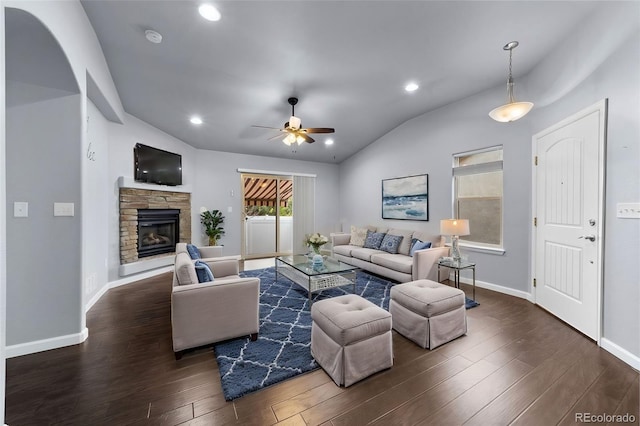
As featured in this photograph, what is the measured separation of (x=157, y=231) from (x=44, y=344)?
2700 mm

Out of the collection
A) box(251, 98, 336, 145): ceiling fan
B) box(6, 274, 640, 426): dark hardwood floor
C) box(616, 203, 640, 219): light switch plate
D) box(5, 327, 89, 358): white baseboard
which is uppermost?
box(251, 98, 336, 145): ceiling fan

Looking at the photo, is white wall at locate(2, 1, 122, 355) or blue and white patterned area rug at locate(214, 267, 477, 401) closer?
blue and white patterned area rug at locate(214, 267, 477, 401)

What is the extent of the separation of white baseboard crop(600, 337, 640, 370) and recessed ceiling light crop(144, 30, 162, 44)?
4.98 meters

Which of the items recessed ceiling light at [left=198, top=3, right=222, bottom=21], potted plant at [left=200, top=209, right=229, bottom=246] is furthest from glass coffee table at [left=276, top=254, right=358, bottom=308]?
recessed ceiling light at [left=198, top=3, right=222, bottom=21]

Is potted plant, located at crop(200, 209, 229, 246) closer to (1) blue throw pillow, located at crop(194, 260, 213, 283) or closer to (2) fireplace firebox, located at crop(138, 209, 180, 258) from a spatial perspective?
(2) fireplace firebox, located at crop(138, 209, 180, 258)

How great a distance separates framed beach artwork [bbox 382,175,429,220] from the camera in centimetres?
465

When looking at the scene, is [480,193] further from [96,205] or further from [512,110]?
[96,205]

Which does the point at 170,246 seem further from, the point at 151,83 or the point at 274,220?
the point at 151,83

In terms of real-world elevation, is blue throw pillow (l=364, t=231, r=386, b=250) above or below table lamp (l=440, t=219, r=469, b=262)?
below

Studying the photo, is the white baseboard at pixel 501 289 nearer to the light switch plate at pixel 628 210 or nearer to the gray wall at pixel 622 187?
the gray wall at pixel 622 187

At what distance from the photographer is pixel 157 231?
15.3 feet

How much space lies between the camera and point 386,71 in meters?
3.21

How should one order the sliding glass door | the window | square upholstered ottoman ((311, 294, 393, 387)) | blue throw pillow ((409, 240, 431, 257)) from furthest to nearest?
1. the sliding glass door
2. blue throw pillow ((409, 240, 431, 257))
3. the window
4. square upholstered ottoman ((311, 294, 393, 387))

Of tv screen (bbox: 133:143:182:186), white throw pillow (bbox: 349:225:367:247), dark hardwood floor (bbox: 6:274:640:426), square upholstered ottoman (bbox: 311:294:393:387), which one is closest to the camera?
dark hardwood floor (bbox: 6:274:640:426)
